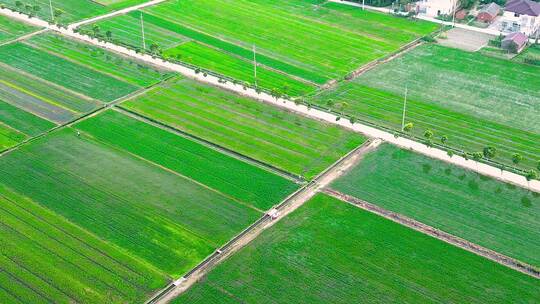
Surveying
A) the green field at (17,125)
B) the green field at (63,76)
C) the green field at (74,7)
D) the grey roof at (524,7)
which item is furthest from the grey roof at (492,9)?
the green field at (17,125)

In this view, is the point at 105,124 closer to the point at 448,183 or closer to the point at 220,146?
the point at 220,146

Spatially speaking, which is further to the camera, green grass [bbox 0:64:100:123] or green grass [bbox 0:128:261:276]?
green grass [bbox 0:64:100:123]

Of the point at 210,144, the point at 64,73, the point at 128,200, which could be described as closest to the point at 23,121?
the point at 64,73

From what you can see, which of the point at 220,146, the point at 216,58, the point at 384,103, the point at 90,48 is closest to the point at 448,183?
the point at 384,103

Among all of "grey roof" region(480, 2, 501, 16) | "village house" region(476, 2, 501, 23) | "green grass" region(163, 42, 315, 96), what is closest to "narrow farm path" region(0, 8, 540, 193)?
"green grass" region(163, 42, 315, 96)

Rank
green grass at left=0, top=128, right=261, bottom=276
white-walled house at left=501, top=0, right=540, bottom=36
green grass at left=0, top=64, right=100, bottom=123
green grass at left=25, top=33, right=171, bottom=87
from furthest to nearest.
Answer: white-walled house at left=501, top=0, right=540, bottom=36 < green grass at left=25, top=33, right=171, bottom=87 < green grass at left=0, top=64, right=100, bottom=123 < green grass at left=0, top=128, right=261, bottom=276

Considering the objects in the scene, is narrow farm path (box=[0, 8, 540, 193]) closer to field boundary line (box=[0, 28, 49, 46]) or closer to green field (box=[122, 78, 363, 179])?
green field (box=[122, 78, 363, 179])

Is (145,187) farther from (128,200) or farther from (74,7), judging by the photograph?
(74,7)
